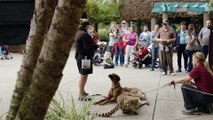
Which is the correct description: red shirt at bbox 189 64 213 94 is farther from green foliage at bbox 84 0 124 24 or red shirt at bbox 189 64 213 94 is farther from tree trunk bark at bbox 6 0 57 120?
green foliage at bbox 84 0 124 24

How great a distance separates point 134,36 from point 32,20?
43.1 ft

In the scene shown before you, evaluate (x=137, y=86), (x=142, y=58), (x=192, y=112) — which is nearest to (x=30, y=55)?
(x=192, y=112)

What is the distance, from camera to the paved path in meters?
7.67

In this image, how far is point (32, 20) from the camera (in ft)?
12.1

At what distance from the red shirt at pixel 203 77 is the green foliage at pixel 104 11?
30360mm

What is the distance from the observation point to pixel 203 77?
748 cm

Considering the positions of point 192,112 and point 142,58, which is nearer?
point 192,112

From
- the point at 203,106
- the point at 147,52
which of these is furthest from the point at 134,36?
the point at 203,106

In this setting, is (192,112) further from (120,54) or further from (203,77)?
(120,54)

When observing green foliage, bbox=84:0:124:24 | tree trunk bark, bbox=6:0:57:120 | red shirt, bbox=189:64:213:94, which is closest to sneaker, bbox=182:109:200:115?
red shirt, bbox=189:64:213:94

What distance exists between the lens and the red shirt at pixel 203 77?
7.48 meters

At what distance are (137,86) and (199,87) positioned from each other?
3943mm

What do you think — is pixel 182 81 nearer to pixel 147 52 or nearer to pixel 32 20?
pixel 32 20

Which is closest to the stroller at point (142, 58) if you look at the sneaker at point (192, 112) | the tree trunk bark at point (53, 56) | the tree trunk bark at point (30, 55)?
the sneaker at point (192, 112)
